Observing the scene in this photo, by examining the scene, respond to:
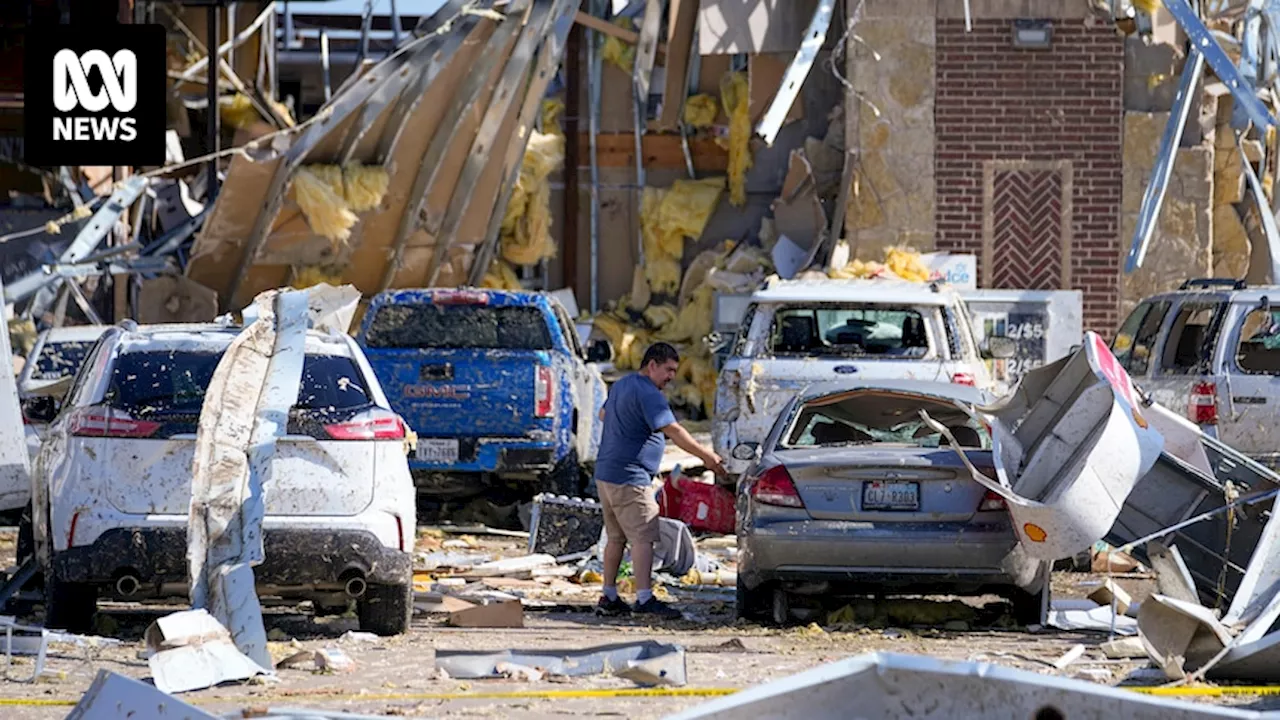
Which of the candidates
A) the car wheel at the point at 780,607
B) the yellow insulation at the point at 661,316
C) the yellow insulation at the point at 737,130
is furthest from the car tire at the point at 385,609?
the yellow insulation at the point at 737,130

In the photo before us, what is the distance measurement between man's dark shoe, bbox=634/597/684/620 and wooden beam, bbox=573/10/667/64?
49.5 ft

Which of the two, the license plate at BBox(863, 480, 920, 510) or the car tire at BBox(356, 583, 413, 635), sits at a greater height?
the license plate at BBox(863, 480, 920, 510)

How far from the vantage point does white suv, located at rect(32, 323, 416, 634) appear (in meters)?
11.0

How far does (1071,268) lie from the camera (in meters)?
26.5

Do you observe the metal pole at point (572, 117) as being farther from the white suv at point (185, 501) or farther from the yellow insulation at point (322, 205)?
the white suv at point (185, 501)

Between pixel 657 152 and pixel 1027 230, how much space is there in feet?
16.1

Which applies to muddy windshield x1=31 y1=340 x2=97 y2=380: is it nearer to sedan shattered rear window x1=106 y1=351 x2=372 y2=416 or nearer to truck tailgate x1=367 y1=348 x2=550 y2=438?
truck tailgate x1=367 y1=348 x2=550 y2=438

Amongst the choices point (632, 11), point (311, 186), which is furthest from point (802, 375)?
point (632, 11)

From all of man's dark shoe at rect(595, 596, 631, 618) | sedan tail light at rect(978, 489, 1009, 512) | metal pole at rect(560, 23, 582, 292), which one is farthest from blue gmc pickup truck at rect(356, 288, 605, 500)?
metal pole at rect(560, 23, 582, 292)

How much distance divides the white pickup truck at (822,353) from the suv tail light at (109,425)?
20.5 ft

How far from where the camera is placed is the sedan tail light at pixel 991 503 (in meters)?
12.0

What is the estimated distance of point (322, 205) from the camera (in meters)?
23.7

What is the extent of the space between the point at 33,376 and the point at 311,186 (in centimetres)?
585

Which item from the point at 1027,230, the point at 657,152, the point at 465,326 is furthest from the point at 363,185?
the point at 1027,230
